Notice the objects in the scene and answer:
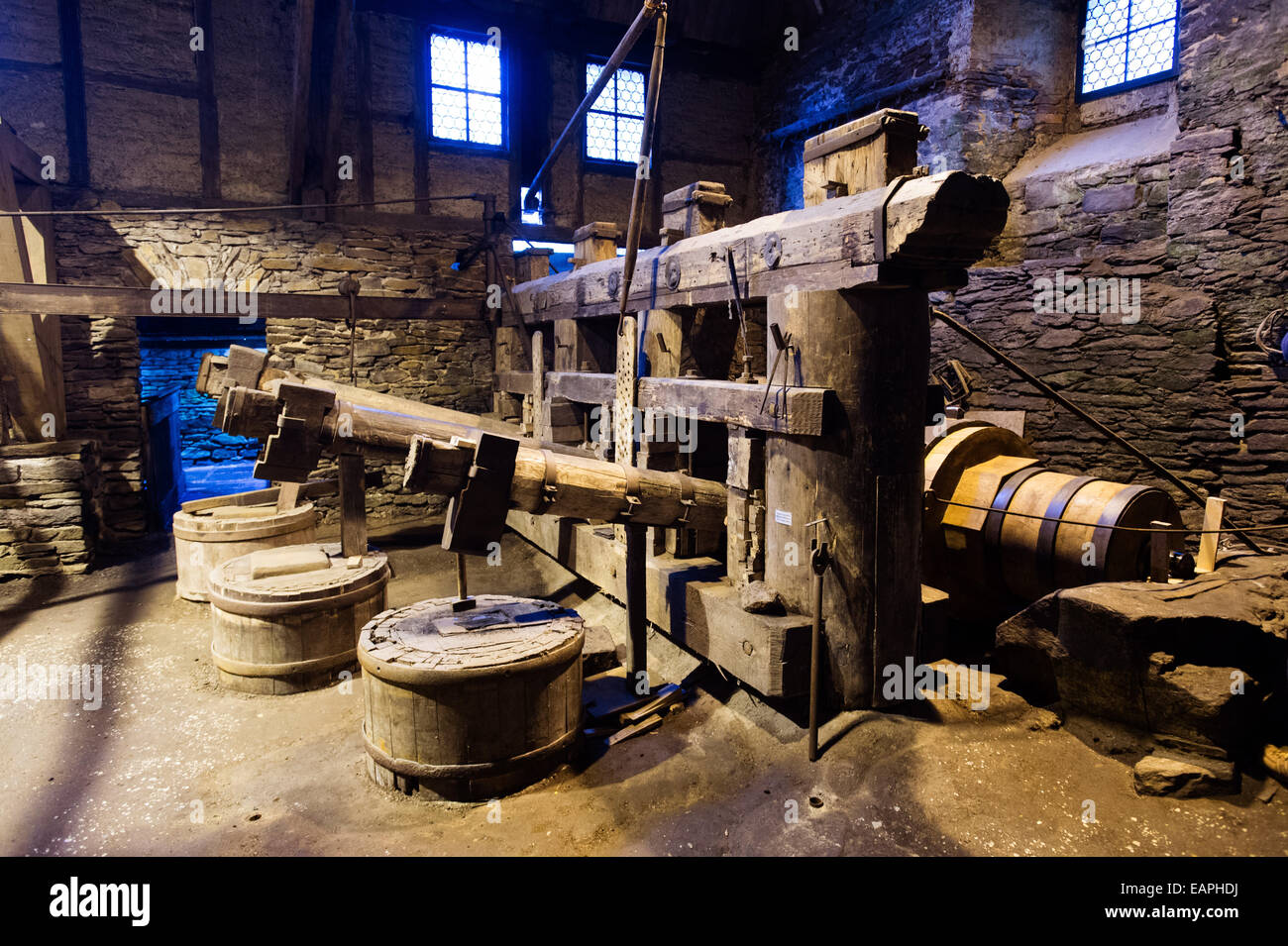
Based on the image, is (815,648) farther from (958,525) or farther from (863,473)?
(958,525)

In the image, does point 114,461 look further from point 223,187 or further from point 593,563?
point 593,563

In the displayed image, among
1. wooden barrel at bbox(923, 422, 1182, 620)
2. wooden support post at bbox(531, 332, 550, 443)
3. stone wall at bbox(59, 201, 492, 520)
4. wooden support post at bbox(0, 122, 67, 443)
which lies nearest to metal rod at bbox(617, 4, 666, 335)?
wooden support post at bbox(531, 332, 550, 443)

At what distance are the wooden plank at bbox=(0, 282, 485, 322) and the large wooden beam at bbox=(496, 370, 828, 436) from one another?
3.48 meters

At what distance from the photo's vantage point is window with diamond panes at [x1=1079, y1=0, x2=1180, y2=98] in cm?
792

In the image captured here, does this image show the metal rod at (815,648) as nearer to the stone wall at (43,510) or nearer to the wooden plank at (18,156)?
the stone wall at (43,510)

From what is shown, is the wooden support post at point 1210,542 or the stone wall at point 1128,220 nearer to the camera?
the wooden support post at point 1210,542

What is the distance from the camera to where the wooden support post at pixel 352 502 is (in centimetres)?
583

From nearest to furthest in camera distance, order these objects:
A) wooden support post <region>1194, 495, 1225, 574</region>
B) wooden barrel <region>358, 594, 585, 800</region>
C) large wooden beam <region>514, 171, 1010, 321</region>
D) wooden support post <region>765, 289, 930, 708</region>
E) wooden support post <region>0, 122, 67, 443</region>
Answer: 1. large wooden beam <region>514, 171, 1010, 321</region>
2. wooden barrel <region>358, 594, 585, 800</region>
3. wooden support post <region>765, 289, 930, 708</region>
4. wooden support post <region>1194, 495, 1225, 574</region>
5. wooden support post <region>0, 122, 67, 443</region>

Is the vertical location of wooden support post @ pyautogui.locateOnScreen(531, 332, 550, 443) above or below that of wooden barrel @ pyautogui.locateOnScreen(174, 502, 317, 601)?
above

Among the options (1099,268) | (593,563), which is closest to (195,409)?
(593,563)

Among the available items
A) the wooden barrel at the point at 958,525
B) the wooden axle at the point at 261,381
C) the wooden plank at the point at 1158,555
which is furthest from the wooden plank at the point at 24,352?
the wooden plank at the point at 1158,555

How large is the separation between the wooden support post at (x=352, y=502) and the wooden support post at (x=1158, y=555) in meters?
5.45

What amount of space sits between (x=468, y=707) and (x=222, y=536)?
374cm

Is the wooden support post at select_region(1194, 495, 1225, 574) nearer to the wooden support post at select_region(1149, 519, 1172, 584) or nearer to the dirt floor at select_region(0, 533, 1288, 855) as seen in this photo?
the wooden support post at select_region(1149, 519, 1172, 584)
